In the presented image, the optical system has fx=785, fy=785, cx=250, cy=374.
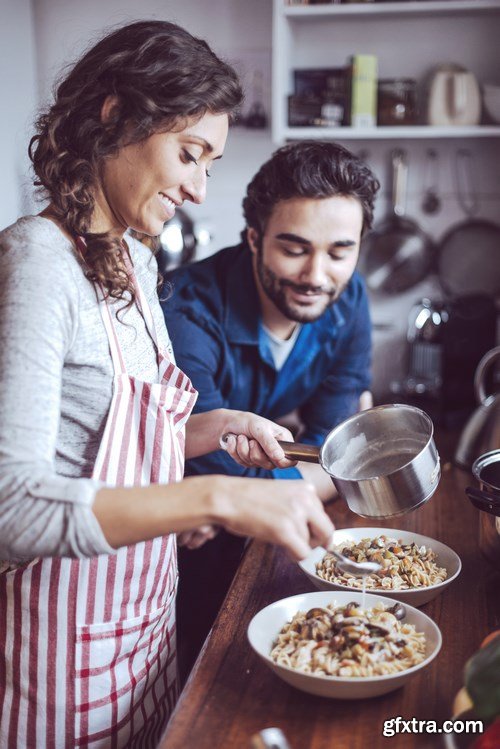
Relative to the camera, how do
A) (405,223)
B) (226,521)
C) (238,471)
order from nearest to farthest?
(226,521) < (238,471) < (405,223)

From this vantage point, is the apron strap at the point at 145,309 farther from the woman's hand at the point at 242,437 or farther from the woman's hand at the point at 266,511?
the woman's hand at the point at 266,511

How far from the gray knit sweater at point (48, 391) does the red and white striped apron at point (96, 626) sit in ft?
0.13

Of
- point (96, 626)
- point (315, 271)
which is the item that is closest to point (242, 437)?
point (96, 626)

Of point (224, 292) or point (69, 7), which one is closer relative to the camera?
point (224, 292)

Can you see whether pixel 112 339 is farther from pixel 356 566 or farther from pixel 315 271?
pixel 315 271

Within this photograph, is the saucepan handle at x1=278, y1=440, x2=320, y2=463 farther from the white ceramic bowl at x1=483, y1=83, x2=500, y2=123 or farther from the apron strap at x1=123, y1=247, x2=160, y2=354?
the white ceramic bowl at x1=483, y1=83, x2=500, y2=123

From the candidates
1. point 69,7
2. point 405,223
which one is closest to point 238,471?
point 405,223

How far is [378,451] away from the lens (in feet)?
4.48

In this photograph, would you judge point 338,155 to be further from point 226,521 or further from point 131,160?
point 226,521

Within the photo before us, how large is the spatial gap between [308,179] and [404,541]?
0.86 m

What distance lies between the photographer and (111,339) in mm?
1103

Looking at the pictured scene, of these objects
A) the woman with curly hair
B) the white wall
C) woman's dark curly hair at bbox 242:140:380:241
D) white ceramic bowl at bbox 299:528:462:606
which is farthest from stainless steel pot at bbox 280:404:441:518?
the white wall

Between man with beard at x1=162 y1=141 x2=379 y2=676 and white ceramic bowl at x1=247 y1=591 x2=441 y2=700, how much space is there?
0.56 m

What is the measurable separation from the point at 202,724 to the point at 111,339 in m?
0.51
